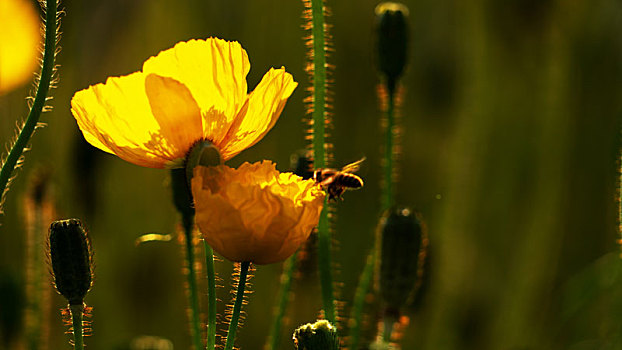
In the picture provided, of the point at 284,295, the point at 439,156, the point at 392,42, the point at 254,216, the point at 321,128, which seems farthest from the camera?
the point at 439,156

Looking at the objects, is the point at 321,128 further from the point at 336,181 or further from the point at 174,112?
the point at 174,112

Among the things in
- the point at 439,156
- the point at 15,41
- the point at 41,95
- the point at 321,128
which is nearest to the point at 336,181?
the point at 321,128

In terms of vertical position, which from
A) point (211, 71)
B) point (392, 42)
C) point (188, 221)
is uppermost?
point (392, 42)

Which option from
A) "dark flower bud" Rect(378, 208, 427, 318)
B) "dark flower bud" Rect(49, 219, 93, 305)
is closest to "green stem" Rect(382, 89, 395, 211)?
"dark flower bud" Rect(378, 208, 427, 318)

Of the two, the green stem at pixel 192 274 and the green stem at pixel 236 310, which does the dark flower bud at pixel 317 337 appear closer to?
the green stem at pixel 236 310

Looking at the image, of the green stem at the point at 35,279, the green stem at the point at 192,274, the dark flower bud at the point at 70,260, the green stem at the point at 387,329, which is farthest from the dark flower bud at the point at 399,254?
the green stem at the point at 35,279

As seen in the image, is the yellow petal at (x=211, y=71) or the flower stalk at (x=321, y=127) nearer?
the yellow petal at (x=211, y=71)

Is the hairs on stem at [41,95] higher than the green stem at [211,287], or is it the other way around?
the hairs on stem at [41,95]
